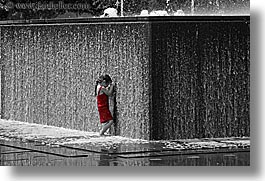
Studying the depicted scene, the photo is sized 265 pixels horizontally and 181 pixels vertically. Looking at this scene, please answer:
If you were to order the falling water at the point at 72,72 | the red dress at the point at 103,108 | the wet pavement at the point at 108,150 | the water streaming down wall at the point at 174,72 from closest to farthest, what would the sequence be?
1. the wet pavement at the point at 108,150
2. the water streaming down wall at the point at 174,72
3. the falling water at the point at 72,72
4. the red dress at the point at 103,108

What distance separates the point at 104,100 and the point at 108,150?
1660mm

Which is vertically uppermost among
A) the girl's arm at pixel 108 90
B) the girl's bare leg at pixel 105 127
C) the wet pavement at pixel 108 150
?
the girl's arm at pixel 108 90

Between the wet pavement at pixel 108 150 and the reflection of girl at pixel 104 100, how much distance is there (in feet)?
0.65

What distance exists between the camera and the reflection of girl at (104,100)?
1341cm

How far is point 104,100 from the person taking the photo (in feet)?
44.0

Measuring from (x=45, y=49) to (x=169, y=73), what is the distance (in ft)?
7.66

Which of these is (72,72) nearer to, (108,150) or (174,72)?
(174,72)

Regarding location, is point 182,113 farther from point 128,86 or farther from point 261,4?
point 261,4

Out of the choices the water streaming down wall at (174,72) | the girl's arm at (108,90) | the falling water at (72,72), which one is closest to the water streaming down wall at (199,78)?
the water streaming down wall at (174,72)

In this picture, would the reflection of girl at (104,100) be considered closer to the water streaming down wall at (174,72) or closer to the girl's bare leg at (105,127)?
the girl's bare leg at (105,127)

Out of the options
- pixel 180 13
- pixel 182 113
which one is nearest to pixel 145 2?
pixel 180 13

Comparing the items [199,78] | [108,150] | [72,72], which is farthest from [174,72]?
[72,72]

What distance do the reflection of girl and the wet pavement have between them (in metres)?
0.20

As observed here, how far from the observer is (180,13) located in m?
13.4
